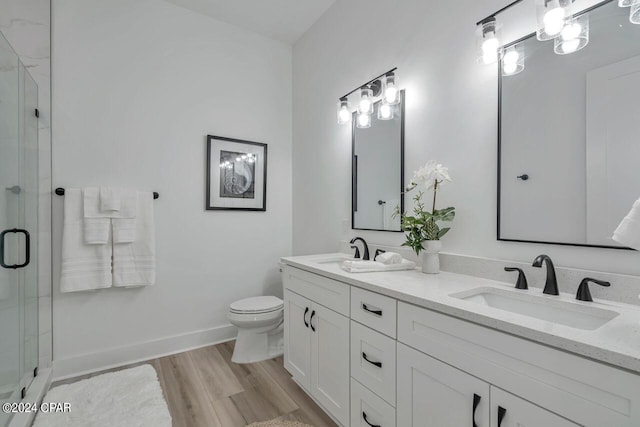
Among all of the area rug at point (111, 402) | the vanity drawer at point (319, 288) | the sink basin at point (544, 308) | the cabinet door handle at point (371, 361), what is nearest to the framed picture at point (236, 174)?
the vanity drawer at point (319, 288)

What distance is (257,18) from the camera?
8.61 feet

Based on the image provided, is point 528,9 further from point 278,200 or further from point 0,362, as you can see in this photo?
point 0,362

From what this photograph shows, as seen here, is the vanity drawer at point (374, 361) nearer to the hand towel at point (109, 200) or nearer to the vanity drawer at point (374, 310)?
the vanity drawer at point (374, 310)

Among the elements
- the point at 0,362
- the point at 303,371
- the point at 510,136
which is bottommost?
the point at 303,371

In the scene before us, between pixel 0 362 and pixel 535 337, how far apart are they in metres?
2.27

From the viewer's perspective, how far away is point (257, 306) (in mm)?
2268

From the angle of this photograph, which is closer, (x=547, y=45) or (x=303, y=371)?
(x=547, y=45)

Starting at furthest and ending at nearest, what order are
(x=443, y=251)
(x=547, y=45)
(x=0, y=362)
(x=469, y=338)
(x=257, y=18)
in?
1. (x=257, y=18)
2. (x=443, y=251)
3. (x=0, y=362)
4. (x=547, y=45)
5. (x=469, y=338)

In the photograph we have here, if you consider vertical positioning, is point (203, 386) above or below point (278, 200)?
below

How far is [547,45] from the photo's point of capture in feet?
3.96

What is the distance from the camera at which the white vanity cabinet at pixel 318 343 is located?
4.79ft

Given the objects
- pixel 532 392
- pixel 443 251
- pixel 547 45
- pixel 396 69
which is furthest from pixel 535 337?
pixel 396 69

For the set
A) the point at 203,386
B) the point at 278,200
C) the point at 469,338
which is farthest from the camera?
the point at 278,200

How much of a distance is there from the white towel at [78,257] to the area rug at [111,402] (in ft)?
2.06
